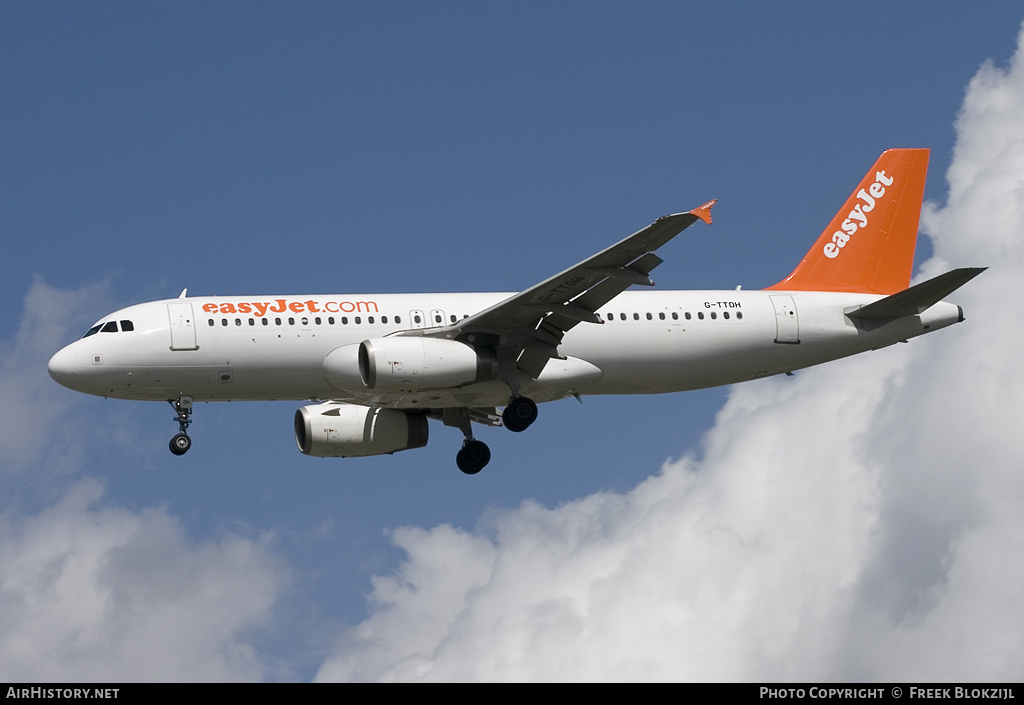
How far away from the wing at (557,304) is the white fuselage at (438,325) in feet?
2.94

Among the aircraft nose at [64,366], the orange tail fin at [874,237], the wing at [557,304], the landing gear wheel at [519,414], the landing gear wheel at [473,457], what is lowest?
the landing gear wheel at [519,414]

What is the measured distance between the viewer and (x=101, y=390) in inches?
1630

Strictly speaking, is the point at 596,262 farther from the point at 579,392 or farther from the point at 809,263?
the point at 809,263

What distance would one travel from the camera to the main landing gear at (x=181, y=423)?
41750 millimetres

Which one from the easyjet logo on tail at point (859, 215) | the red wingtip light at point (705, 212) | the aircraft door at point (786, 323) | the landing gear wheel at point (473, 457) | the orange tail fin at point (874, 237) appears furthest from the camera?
the easyjet logo on tail at point (859, 215)

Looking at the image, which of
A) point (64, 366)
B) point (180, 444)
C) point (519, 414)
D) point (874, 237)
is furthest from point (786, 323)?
point (64, 366)

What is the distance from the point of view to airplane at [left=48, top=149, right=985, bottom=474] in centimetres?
4044

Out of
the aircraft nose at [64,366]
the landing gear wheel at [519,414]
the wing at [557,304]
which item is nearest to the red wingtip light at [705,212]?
the wing at [557,304]

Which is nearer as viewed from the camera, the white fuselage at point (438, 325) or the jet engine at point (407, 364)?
the jet engine at point (407, 364)

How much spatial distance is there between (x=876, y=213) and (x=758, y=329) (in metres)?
7.07

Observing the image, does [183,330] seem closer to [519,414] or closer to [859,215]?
[519,414]

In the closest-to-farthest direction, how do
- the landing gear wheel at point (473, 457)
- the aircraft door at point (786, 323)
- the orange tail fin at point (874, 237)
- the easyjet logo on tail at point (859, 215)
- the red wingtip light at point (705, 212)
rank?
1. the red wingtip light at point (705, 212)
2. the aircraft door at point (786, 323)
3. the landing gear wheel at point (473, 457)
4. the orange tail fin at point (874, 237)
5. the easyjet logo on tail at point (859, 215)

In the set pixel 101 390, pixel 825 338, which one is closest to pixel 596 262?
pixel 825 338

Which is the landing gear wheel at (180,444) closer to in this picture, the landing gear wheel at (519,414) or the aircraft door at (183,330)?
the aircraft door at (183,330)
